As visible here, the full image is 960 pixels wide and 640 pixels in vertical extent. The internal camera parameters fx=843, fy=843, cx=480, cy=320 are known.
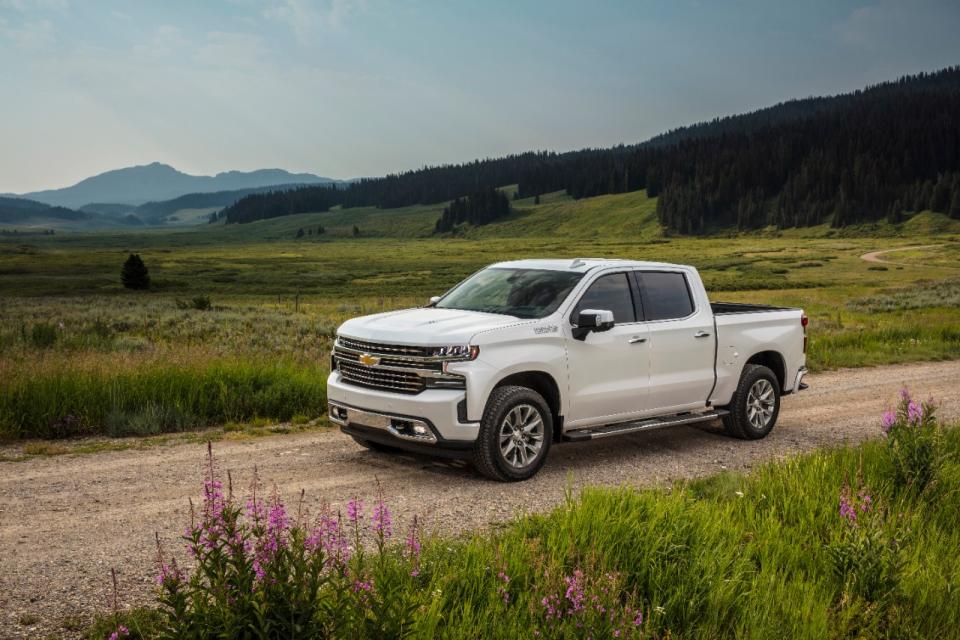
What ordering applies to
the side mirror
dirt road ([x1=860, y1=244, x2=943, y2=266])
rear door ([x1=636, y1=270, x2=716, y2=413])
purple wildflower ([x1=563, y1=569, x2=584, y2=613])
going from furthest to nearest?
dirt road ([x1=860, y1=244, x2=943, y2=266]) < rear door ([x1=636, y1=270, x2=716, y2=413]) < the side mirror < purple wildflower ([x1=563, y1=569, x2=584, y2=613])

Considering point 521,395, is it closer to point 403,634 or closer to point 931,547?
point 931,547

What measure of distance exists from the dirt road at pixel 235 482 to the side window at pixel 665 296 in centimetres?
161

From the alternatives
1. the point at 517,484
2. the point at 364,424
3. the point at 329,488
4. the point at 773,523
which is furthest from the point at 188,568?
the point at 773,523

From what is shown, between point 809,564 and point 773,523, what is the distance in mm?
536

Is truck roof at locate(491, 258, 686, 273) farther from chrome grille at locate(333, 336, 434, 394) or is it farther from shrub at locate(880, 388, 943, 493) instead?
shrub at locate(880, 388, 943, 493)

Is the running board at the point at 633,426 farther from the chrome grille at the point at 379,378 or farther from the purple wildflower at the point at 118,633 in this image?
the purple wildflower at the point at 118,633

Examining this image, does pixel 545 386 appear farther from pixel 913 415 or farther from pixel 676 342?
pixel 913 415

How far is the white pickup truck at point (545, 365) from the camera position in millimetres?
7805

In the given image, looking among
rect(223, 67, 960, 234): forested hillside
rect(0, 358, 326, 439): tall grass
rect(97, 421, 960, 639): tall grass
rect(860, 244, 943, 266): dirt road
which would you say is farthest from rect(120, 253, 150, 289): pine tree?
rect(223, 67, 960, 234): forested hillside

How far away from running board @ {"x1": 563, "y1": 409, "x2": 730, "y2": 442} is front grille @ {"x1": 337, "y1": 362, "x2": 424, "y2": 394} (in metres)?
1.69

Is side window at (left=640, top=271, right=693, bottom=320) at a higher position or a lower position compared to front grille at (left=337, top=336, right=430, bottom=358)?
higher

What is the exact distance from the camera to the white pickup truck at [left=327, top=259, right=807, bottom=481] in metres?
7.80

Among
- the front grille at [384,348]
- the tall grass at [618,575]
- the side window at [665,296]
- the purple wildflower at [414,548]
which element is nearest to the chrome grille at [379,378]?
the front grille at [384,348]

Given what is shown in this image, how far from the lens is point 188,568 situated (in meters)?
5.52
